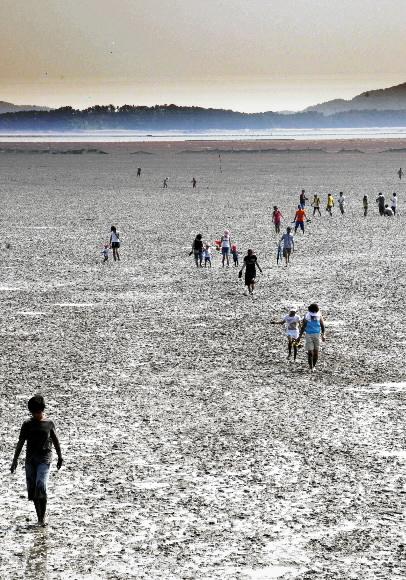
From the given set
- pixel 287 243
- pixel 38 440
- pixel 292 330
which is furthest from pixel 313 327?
pixel 287 243

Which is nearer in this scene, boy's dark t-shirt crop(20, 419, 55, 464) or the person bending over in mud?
boy's dark t-shirt crop(20, 419, 55, 464)

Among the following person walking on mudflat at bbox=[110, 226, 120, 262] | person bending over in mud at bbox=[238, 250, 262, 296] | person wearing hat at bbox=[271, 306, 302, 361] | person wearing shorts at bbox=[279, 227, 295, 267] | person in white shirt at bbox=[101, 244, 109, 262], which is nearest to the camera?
person wearing hat at bbox=[271, 306, 302, 361]

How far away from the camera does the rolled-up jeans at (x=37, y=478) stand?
1110cm

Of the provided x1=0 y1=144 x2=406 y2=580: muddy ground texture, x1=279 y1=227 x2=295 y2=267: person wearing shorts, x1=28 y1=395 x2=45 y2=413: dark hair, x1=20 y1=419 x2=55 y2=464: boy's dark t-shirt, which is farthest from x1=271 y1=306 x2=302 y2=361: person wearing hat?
x1=279 y1=227 x2=295 y2=267: person wearing shorts

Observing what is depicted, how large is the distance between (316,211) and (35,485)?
47618 millimetres

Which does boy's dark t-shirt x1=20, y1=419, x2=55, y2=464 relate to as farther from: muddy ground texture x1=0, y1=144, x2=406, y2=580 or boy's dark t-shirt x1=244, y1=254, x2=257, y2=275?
boy's dark t-shirt x1=244, y1=254, x2=257, y2=275

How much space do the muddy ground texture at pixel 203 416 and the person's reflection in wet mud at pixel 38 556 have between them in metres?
0.03

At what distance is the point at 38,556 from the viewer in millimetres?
10719

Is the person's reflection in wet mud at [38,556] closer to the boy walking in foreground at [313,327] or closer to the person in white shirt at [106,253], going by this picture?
the boy walking in foreground at [313,327]

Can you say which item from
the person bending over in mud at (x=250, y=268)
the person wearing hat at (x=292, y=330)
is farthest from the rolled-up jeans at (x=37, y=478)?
the person bending over in mud at (x=250, y=268)

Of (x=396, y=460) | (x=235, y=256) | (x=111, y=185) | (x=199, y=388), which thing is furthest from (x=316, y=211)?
(x=396, y=460)

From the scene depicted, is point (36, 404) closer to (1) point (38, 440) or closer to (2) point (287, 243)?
(1) point (38, 440)

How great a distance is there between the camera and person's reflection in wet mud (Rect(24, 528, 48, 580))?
1031 centimetres

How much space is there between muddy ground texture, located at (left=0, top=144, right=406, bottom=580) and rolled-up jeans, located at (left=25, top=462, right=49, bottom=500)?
0.56m
